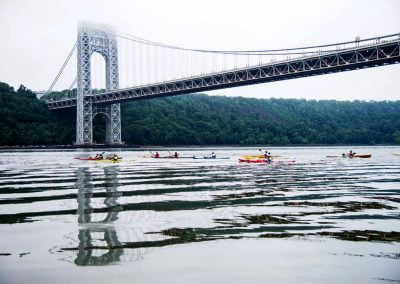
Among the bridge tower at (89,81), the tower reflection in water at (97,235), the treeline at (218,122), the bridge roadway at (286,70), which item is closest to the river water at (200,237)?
the tower reflection in water at (97,235)

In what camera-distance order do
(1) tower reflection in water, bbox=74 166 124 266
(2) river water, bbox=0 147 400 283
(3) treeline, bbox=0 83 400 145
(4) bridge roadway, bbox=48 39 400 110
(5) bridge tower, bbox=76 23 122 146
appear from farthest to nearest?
(3) treeline, bbox=0 83 400 145 → (5) bridge tower, bbox=76 23 122 146 → (4) bridge roadway, bbox=48 39 400 110 → (1) tower reflection in water, bbox=74 166 124 266 → (2) river water, bbox=0 147 400 283

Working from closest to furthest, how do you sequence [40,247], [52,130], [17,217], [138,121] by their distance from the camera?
[40,247], [17,217], [52,130], [138,121]

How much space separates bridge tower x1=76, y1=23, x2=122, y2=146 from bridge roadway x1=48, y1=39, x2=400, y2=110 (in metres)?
9.68

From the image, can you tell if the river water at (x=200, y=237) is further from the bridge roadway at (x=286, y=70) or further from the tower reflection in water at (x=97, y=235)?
the bridge roadway at (x=286, y=70)

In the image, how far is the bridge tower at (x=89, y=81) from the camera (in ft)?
309

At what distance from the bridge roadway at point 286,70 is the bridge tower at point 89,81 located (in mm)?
9676

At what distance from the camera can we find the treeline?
96.5m

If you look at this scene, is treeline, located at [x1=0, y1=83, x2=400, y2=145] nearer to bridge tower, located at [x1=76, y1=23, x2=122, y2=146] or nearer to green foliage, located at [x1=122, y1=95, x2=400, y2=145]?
green foliage, located at [x1=122, y1=95, x2=400, y2=145]

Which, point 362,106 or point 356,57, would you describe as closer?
point 356,57

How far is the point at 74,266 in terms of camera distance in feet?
27.6

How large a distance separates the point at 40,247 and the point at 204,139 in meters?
106

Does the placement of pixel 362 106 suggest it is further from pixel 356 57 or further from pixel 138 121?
pixel 356 57

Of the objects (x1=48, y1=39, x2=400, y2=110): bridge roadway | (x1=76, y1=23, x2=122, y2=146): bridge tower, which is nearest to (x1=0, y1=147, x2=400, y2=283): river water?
(x1=48, y1=39, x2=400, y2=110): bridge roadway

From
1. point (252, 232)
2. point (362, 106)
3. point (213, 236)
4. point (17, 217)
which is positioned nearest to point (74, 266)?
point (213, 236)
